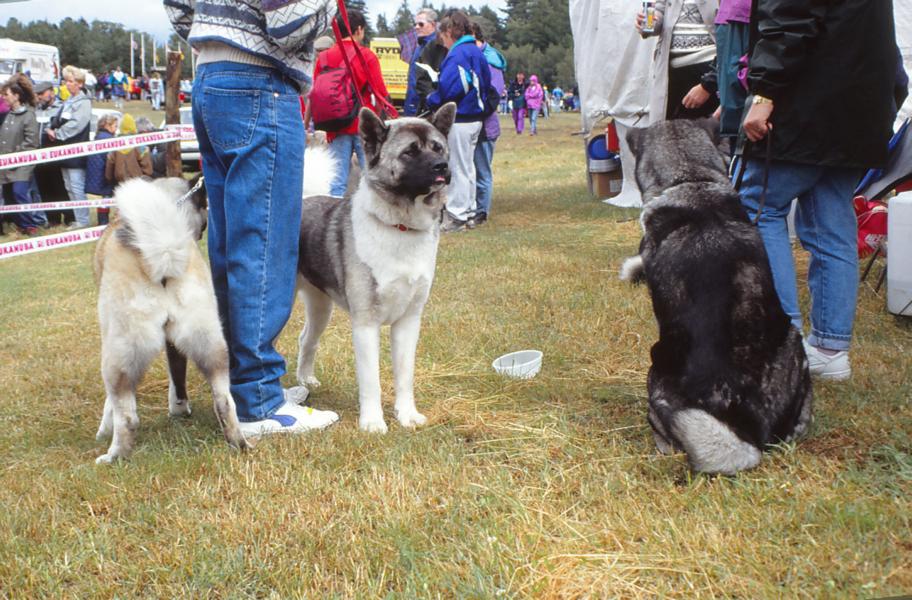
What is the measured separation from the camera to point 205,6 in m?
2.99

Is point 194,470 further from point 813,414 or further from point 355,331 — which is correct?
point 813,414

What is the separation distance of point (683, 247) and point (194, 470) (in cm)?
206

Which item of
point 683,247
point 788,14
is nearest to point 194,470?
point 683,247

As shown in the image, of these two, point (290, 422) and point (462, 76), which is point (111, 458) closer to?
point (290, 422)

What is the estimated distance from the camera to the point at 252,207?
317cm

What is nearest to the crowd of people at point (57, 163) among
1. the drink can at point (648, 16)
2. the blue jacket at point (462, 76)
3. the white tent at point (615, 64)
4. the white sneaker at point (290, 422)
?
the blue jacket at point (462, 76)

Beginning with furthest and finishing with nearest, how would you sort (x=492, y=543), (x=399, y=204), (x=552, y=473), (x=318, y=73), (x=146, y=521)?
(x=318, y=73) → (x=399, y=204) → (x=552, y=473) → (x=146, y=521) → (x=492, y=543)

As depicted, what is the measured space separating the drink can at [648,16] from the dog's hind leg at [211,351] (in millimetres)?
4862

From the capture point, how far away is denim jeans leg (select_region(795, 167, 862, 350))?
353 cm

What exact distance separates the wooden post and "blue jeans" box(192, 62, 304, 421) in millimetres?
6523

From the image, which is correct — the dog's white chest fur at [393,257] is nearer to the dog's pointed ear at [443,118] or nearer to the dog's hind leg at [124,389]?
the dog's pointed ear at [443,118]

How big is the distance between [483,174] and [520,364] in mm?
5905

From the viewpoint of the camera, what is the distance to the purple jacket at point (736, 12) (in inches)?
146

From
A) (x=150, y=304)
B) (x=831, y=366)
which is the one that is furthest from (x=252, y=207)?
(x=831, y=366)
